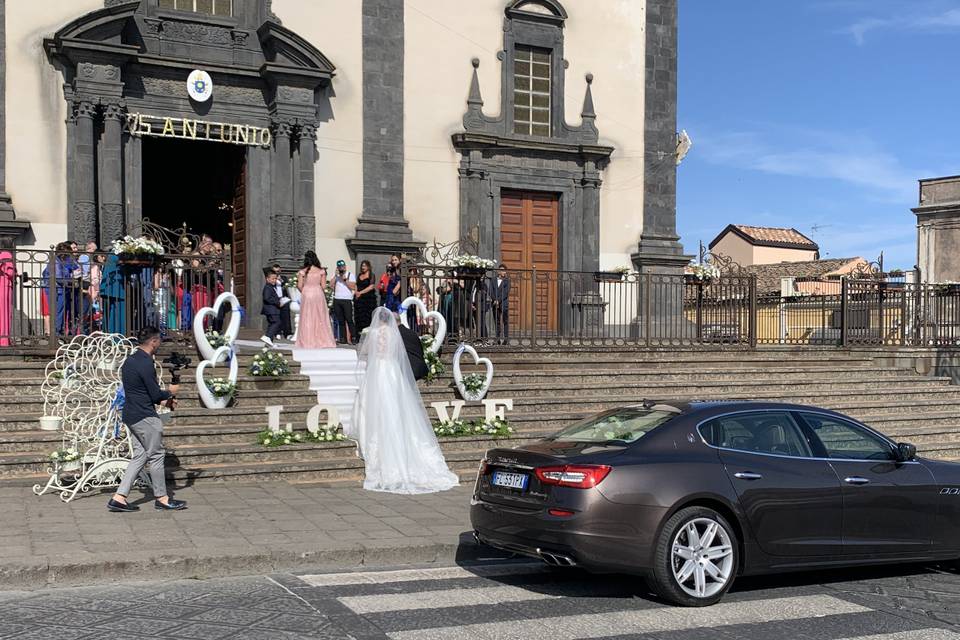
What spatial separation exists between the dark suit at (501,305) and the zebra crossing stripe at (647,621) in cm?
1055

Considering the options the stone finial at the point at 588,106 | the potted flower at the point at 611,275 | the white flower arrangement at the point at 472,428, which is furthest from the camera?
the stone finial at the point at 588,106

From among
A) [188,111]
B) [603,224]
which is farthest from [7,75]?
[603,224]

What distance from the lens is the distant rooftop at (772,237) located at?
59969 mm

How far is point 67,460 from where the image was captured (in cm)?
1041

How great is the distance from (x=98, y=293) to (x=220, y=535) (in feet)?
23.3

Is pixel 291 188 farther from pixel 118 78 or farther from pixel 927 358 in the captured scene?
pixel 927 358

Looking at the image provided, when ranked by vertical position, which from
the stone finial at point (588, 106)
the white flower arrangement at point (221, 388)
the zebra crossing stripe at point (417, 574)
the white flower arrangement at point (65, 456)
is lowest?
the zebra crossing stripe at point (417, 574)

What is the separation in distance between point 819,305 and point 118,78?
55.0 feet

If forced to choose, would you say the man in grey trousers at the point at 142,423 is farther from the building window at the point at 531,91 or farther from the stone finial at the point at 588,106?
the stone finial at the point at 588,106

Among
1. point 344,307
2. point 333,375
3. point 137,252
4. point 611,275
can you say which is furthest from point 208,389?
point 611,275

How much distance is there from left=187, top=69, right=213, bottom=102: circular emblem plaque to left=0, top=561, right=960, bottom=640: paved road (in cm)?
1339

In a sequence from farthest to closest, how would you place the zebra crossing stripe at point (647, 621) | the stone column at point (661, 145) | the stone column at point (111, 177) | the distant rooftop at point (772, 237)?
the distant rooftop at point (772, 237) < the stone column at point (661, 145) < the stone column at point (111, 177) < the zebra crossing stripe at point (647, 621)

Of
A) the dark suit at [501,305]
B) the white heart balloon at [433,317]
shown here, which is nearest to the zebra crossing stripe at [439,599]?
the white heart balloon at [433,317]

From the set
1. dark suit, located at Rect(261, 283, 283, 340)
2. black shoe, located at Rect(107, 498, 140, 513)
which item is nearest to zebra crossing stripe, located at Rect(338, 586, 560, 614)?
black shoe, located at Rect(107, 498, 140, 513)
